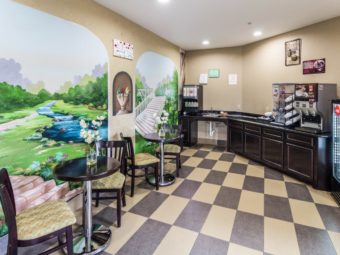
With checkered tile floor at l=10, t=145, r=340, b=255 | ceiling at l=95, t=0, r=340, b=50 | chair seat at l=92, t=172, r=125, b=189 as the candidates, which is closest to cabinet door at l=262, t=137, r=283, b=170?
checkered tile floor at l=10, t=145, r=340, b=255

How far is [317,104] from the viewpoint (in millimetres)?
3570

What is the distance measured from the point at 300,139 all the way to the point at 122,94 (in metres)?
3.29

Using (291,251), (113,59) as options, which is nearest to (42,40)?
(113,59)

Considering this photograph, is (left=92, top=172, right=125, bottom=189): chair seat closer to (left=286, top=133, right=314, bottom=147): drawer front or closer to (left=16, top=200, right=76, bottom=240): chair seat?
(left=16, top=200, right=76, bottom=240): chair seat

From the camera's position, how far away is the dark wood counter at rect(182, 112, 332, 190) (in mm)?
3477

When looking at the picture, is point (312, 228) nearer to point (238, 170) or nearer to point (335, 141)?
point (335, 141)

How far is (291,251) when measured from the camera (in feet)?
7.03

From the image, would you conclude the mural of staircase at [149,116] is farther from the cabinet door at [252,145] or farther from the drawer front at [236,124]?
the cabinet door at [252,145]

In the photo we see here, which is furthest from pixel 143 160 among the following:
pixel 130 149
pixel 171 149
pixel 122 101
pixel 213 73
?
pixel 213 73

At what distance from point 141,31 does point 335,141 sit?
4.03 m

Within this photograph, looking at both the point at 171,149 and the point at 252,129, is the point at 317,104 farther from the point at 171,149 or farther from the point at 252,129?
the point at 171,149

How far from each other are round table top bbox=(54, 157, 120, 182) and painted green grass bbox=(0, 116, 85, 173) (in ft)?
1.38

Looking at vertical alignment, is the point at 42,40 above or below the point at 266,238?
above

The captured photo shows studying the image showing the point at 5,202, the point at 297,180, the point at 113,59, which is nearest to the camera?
the point at 5,202
